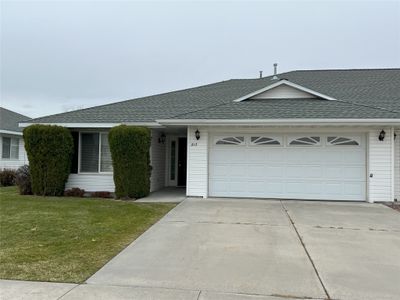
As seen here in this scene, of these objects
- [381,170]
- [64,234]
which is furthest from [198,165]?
[64,234]

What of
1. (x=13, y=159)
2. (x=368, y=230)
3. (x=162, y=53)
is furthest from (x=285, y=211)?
(x=13, y=159)

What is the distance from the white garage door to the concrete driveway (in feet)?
8.81

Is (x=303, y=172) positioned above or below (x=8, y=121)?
below

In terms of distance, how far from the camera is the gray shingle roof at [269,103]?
1226 centimetres

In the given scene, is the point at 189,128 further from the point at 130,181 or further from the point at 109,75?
the point at 109,75

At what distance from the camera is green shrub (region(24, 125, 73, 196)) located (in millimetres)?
12883

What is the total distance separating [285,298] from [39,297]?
2851 millimetres

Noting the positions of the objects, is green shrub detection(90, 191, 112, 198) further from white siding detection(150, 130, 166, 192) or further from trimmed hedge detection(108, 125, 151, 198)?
white siding detection(150, 130, 166, 192)

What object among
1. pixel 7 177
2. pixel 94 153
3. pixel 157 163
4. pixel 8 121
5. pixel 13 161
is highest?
pixel 8 121

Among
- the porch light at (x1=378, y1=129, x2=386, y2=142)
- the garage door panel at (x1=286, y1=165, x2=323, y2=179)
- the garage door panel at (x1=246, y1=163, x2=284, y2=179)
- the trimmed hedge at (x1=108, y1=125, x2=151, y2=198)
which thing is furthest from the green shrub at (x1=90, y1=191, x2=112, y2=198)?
the porch light at (x1=378, y1=129, x2=386, y2=142)

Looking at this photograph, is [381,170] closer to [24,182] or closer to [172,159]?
[172,159]

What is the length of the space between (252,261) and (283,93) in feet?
30.8

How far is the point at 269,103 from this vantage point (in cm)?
1350

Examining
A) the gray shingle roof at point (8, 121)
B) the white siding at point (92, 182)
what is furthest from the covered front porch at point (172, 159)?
the gray shingle roof at point (8, 121)
